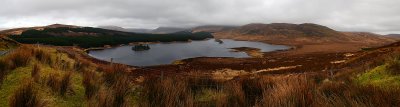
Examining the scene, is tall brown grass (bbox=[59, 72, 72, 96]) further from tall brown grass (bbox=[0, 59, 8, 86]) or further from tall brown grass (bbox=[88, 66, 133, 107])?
tall brown grass (bbox=[0, 59, 8, 86])

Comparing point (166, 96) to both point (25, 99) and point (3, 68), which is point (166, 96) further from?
point (3, 68)

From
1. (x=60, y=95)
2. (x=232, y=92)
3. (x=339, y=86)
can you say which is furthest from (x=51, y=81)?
(x=339, y=86)

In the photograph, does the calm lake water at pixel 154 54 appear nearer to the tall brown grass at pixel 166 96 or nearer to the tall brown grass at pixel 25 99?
the tall brown grass at pixel 166 96

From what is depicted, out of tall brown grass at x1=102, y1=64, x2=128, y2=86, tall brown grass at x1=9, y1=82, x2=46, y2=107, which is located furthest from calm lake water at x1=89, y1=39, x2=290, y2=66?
tall brown grass at x1=9, y1=82, x2=46, y2=107

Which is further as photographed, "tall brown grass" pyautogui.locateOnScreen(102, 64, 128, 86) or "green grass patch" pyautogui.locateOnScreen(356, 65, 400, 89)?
"green grass patch" pyautogui.locateOnScreen(356, 65, 400, 89)

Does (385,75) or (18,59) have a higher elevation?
(18,59)

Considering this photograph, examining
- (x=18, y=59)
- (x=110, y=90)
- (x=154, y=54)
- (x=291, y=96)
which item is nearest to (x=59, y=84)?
(x=110, y=90)

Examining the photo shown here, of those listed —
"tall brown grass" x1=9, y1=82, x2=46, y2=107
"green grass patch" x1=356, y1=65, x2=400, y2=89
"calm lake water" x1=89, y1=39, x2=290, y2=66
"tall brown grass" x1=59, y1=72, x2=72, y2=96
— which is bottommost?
"calm lake water" x1=89, y1=39, x2=290, y2=66

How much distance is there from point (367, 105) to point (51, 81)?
22.2 feet

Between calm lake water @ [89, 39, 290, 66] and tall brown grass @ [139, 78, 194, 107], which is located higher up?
tall brown grass @ [139, 78, 194, 107]

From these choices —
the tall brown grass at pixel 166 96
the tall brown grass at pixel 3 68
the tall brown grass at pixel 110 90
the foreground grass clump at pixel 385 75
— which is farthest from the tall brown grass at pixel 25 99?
the foreground grass clump at pixel 385 75

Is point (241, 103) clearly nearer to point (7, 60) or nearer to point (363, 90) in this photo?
point (363, 90)

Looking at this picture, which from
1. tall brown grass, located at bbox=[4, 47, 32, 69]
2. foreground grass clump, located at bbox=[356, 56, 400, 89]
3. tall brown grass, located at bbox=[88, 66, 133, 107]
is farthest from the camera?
foreground grass clump, located at bbox=[356, 56, 400, 89]

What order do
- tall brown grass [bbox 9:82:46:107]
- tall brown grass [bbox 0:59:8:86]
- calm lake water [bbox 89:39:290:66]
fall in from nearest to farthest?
tall brown grass [bbox 9:82:46:107] < tall brown grass [bbox 0:59:8:86] < calm lake water [bbox 89:39:290:66]
